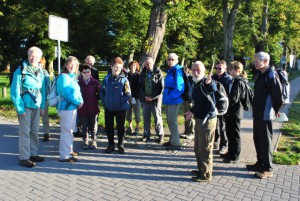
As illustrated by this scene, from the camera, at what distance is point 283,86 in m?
5.36

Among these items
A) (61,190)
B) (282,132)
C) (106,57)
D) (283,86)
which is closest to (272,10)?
(106,57)

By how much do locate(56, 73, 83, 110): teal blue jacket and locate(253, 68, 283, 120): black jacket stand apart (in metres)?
3.11

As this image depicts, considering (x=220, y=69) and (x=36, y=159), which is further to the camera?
(x=220, y=69)

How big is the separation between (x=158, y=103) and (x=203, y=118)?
236 centimetres

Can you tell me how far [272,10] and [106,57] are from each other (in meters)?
21.1

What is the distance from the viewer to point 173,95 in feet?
22.1

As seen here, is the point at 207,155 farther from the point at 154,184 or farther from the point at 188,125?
the point at 188,125

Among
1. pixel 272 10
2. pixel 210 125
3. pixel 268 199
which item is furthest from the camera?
pixel 272 10

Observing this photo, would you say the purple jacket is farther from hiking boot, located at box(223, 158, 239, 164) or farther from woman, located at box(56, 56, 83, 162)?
hiking boot, located at box(223, 158, 239, 164)

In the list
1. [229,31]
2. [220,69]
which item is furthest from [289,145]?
[229,31]

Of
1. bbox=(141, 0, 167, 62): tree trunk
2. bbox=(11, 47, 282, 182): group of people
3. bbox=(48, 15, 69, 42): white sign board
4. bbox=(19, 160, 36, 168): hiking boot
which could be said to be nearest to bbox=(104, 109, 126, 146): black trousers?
bbox=(11, 47, 282, 182): group of people

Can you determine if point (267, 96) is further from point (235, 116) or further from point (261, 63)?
point (235, 116)

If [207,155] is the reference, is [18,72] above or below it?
above

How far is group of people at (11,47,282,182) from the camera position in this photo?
5.05 metres
